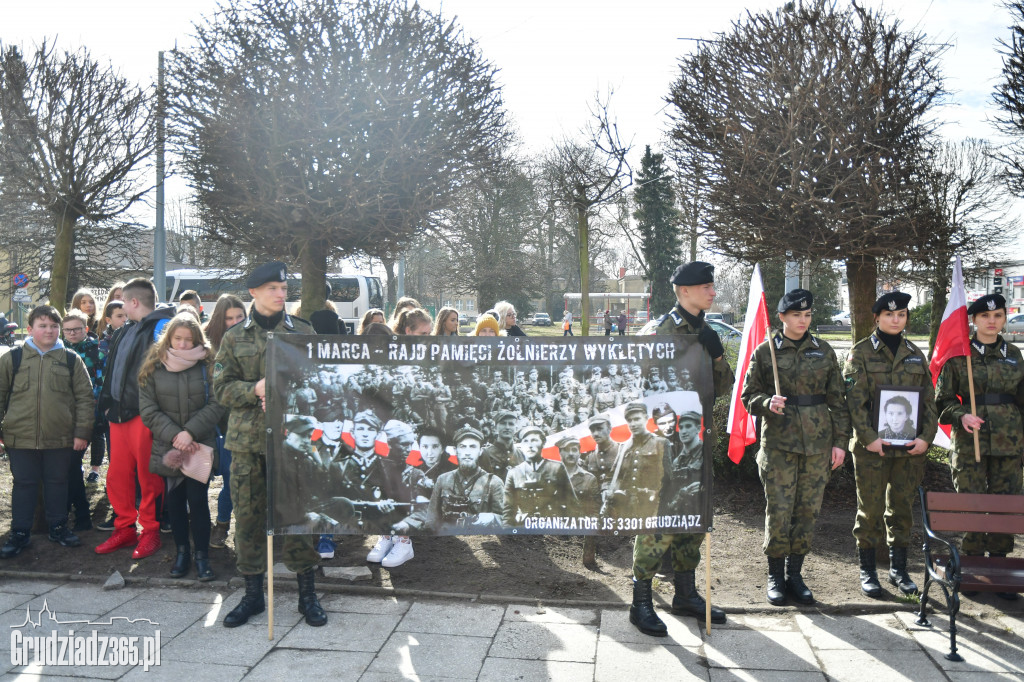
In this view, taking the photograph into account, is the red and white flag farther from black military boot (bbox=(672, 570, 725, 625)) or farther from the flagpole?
the flagpole

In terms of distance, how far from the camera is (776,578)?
15.9ft

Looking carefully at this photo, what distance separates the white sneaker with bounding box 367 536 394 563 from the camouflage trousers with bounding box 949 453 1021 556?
12.6 feet

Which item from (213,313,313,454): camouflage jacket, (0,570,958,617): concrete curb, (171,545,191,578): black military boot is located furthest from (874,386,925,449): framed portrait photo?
(171,545,191,578): black military boot

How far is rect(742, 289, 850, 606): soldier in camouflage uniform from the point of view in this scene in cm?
479

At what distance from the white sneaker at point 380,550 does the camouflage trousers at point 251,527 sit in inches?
37.0

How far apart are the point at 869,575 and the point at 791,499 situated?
0.73m

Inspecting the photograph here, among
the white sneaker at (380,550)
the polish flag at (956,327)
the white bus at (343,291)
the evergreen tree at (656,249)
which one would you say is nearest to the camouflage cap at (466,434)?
the white sneaker at (380,550)

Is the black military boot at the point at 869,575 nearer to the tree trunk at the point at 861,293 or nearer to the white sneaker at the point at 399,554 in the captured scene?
the white sneaker at the point at 399,554

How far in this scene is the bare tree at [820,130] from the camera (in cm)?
Result: 653

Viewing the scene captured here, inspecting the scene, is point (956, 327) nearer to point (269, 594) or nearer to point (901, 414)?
point (901, 414)

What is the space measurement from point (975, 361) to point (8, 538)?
690 centimetres

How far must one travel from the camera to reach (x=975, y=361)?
16.9 ft

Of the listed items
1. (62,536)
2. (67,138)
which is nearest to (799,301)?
(62,536)

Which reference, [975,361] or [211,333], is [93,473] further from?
[975,361]
